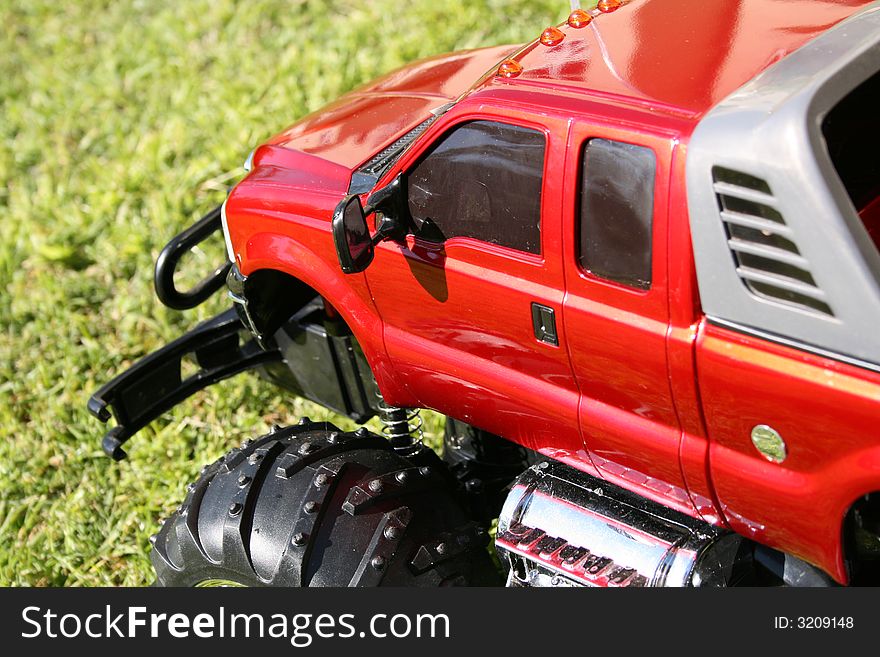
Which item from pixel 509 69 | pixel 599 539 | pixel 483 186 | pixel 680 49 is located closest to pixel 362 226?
pixel 483 186

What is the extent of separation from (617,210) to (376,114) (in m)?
1.41

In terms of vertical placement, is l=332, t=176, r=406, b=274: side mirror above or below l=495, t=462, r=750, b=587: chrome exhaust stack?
above

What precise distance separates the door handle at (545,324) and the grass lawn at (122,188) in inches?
85.2

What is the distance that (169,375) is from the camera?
456 cm

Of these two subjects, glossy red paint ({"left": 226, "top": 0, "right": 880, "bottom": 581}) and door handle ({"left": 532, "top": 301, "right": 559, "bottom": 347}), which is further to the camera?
door handle ({"left": 532, "top": 301, "right": 559, "bottom": 347})

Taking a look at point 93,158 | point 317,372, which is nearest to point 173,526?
point 317,372

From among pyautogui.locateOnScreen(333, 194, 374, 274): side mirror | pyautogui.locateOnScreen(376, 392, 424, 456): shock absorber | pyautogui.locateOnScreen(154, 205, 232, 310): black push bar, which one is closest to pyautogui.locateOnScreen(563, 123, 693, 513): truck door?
pyautogui.locateOnScreen(333, 194, 374, 274): side mirror

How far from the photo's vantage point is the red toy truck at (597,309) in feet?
8.99

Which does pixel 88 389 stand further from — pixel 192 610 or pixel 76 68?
pixel 76 68

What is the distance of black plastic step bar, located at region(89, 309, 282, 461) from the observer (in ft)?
14.4

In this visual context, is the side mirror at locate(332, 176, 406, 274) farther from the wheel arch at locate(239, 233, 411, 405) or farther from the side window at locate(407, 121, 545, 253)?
the wheel arch at locate(239, 233, 411, 405)

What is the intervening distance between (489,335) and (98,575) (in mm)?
2264

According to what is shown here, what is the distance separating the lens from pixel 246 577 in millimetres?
3482

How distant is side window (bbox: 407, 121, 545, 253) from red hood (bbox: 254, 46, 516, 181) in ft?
1.36
